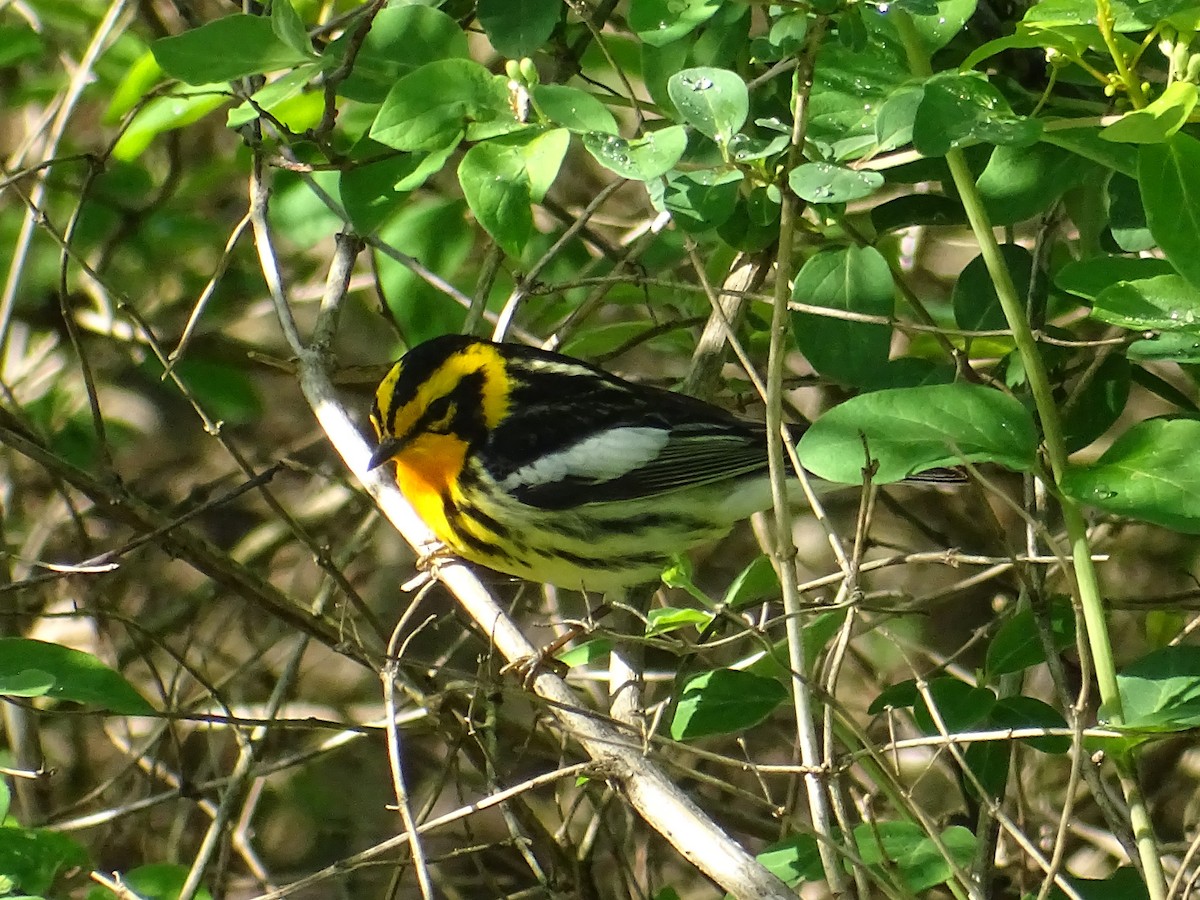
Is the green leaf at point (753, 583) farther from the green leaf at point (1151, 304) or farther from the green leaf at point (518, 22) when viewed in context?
the green leaf at point (518, 22)

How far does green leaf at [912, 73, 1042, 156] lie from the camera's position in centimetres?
177

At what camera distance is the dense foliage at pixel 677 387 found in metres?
1.88

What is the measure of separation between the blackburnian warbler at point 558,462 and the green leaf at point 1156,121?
1735 millimetres

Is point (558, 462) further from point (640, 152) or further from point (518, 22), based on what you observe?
point (640, 152)

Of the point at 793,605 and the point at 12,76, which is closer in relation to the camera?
the point at 793,605

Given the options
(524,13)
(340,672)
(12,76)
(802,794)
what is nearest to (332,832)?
(340,672)

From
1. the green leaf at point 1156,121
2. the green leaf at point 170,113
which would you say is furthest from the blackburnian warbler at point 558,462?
the green leaf at point 1156,121

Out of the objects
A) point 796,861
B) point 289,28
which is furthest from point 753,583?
point 289,28

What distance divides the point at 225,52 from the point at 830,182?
3.48ft

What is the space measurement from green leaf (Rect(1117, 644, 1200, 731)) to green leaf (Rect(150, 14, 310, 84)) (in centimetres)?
170

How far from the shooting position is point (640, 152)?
1934 millimetres

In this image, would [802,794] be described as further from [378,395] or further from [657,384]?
[378,395]

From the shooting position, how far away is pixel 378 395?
10.8ft

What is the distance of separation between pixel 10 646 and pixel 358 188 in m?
1.01
